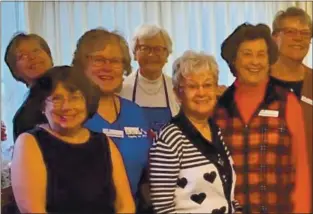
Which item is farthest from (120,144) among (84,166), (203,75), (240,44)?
(240,44)

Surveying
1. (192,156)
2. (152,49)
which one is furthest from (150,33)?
(192,156)

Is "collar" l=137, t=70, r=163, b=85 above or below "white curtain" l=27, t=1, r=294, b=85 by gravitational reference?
below

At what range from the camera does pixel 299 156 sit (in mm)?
1057

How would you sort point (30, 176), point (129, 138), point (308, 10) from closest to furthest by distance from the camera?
point (30, 176) < point (129, 138) < point (308, 10)

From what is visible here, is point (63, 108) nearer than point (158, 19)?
Yes

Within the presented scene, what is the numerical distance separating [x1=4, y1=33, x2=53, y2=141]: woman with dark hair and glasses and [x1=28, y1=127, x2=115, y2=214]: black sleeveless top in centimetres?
11

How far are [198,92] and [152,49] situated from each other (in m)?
0.14

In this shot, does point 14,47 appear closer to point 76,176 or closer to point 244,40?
point 76,176

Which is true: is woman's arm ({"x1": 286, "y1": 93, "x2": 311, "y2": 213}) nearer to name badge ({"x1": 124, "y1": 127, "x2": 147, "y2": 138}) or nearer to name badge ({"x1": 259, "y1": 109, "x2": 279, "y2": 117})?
name badge ({"x1": 259, "y1": 109, "x2": 279, "y2": 117})

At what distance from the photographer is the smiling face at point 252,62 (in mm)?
1024

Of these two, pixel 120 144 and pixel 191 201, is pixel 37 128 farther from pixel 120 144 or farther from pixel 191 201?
pixel 191 201

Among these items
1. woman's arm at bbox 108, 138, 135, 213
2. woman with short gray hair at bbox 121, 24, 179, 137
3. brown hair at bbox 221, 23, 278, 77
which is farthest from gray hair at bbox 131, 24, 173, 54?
woman's arm at bbox 108, 138, 135, 213

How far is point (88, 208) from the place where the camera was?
0.91 metres

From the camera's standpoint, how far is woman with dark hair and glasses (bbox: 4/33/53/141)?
0.98 m
